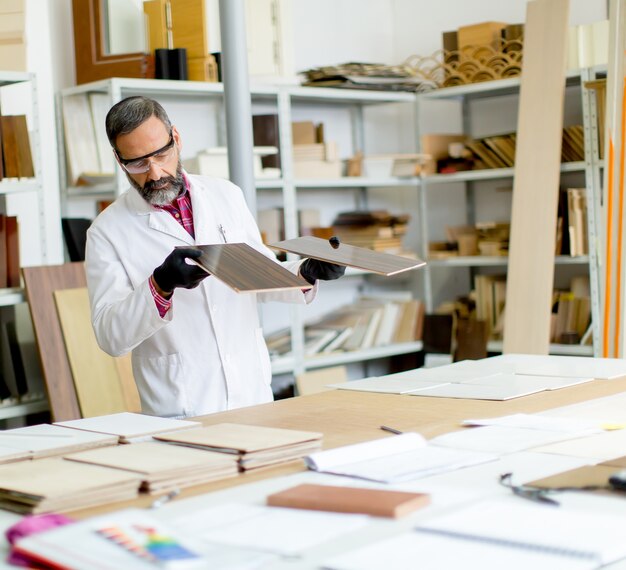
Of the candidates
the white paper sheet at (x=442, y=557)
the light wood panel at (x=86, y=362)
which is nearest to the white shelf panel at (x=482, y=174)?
the light wood panel at (x=86, y=362)

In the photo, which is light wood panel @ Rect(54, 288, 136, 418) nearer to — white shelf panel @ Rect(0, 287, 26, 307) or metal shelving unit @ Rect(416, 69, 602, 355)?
white shelf panel @ Rect(0, 287, 26, 307)

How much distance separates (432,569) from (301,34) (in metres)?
4.60

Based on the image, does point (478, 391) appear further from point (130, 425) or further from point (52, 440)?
point (52, 440)

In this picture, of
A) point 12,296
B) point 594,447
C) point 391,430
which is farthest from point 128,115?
point 12,296

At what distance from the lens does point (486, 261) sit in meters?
5.13

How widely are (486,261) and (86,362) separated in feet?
7.02

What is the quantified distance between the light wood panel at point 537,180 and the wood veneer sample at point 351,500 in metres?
3.30

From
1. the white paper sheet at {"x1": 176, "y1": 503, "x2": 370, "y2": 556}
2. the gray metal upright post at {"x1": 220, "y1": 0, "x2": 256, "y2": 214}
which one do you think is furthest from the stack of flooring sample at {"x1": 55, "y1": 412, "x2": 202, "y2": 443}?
the gray metal upright post at {"x1": 220, "y1": 0, "x2": 256, "y2": 214}

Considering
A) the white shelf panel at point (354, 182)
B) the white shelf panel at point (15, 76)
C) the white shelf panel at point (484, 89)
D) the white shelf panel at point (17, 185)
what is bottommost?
the white shelf panel at point (354, 182)

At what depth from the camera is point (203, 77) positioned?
15.0 ft

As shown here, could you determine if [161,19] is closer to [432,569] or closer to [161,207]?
[161,207]

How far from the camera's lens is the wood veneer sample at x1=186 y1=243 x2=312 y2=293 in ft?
6.45

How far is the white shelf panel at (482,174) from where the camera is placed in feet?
15.5

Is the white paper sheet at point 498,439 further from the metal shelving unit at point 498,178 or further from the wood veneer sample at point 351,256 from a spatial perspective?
the metal shelving unit at point 498,178
